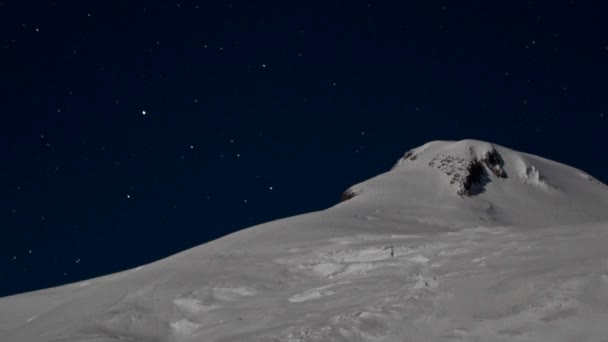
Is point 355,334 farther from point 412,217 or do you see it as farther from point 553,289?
point 412,217

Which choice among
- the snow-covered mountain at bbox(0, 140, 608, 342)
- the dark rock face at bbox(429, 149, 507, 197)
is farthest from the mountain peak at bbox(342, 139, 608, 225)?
the snow-covered mountain at bbox(0, 140, 608, 342)

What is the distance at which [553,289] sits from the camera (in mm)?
6375

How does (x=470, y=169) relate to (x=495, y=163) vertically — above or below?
below

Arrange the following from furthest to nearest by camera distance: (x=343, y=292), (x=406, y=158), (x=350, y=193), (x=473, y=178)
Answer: (x=406, y=158) < (x=473, y=178) < (x=350, y=193) < (x=343, y=292)

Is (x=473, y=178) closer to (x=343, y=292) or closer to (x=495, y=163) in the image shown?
(x=495, y=163)

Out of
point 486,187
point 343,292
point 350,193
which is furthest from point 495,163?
point 343,292

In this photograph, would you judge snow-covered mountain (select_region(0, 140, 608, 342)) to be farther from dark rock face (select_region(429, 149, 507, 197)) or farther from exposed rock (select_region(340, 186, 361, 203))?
dark rock face (select_region(429, 149, 507, 197))

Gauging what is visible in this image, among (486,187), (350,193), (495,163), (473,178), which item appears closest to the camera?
(350,193)

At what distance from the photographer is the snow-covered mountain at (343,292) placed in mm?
6113

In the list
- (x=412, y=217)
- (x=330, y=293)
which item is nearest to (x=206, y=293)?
(x=330, y=293)

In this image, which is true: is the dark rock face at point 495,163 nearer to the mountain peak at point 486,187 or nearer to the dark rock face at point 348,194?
the mountain peak at point 486,187

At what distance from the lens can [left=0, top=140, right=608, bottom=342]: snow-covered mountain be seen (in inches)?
241

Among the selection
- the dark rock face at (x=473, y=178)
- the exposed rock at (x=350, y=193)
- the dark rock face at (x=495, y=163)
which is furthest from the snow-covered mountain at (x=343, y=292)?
the dark rock face at (x=495, y=163)

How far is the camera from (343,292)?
8.68m
